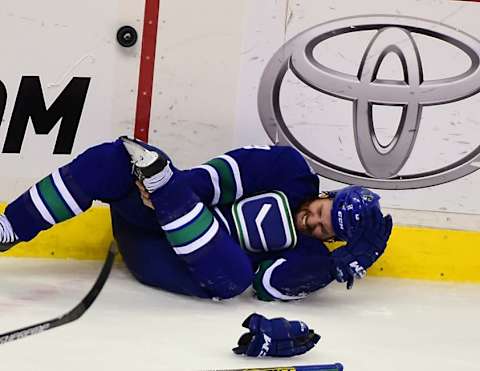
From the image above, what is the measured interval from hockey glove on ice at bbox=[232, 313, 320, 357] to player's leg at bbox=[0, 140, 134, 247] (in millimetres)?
502

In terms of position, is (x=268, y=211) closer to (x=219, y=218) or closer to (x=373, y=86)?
(x=219, y=218)

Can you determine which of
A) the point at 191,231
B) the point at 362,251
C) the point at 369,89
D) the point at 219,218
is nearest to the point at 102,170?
the point at 191,231

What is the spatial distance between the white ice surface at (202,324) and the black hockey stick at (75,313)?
0.02 m

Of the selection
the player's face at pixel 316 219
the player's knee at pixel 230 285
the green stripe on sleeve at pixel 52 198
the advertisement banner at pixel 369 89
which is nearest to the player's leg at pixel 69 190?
the green stripe on sleeve at pixel 52 198

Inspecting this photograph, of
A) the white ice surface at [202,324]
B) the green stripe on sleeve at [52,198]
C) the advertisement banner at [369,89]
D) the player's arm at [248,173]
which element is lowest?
the white ice surface at [202,324]

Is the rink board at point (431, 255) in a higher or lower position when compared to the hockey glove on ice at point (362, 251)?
lower

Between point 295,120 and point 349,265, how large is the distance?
53 centimetres

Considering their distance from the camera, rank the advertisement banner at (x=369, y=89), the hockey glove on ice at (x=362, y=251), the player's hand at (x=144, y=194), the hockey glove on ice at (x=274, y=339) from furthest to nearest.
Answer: the advertisement banner at (x=369, y=89), the hockey glove on ice at (x=362, y=251), the player's hand at (x=144, y=194), the hockey glove on ice at (x=274, y=339)

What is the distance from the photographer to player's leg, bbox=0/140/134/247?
2178 mm

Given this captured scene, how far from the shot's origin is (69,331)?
6.36 ft

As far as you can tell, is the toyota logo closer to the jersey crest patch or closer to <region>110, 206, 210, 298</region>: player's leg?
the jersey crest patch

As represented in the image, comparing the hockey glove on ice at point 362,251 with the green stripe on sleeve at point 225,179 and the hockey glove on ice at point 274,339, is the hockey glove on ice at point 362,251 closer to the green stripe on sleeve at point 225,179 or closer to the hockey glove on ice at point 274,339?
the green stripe on sleeve at point 225,179

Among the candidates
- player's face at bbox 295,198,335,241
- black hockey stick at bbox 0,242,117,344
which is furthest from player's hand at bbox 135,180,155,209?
player's face at bbox 295,198,335,241

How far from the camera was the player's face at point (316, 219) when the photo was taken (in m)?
2.33
